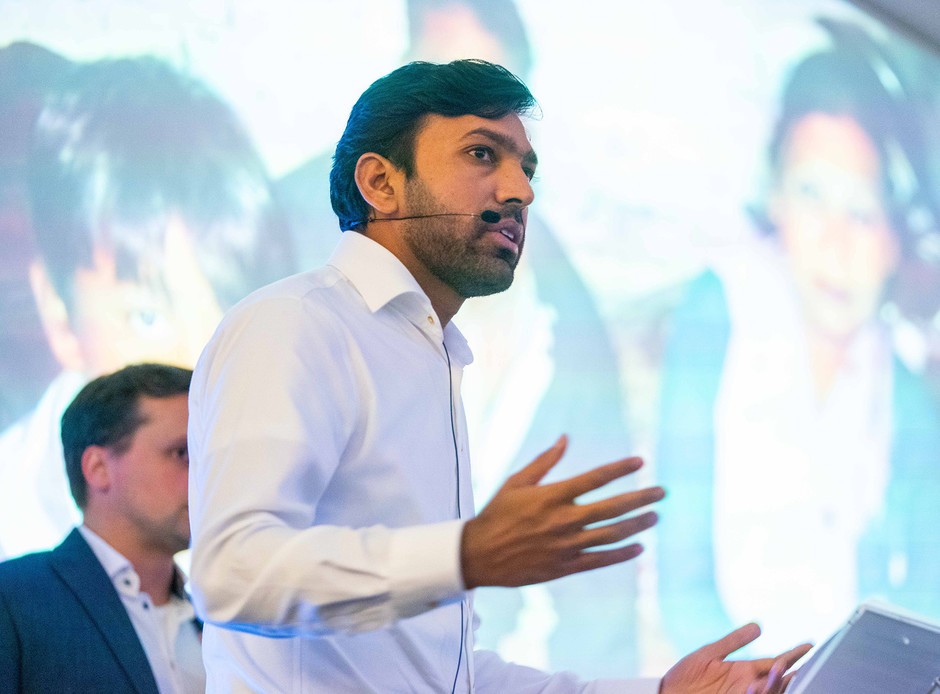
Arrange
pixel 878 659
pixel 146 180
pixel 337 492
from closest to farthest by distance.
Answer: pixel 337 492
pixel 878 659
pixel 146 180

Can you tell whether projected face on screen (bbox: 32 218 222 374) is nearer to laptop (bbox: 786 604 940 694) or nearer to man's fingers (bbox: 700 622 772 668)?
man's fingers (bbox: 700 622 772 668)

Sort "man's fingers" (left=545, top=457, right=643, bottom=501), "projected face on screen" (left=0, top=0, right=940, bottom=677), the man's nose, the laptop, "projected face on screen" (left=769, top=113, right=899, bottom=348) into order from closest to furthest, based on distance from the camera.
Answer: "man's fingers" (left=545, top=457, right=643, bottom=501)
the laptop
the man's nose
"projected face on screen" (left=0, top=0, right=940, bottom=677)
"projected face on screen" (left=769, top=113, right=899, bottom=348)

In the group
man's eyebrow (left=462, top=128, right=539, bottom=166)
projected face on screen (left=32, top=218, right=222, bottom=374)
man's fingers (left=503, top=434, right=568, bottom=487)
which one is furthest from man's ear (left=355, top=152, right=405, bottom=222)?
projected face on screen (left=32, top=218, right=222, bottom=374)

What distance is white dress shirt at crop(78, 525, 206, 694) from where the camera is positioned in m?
1.76

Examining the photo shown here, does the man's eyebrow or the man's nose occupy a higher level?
the man's eyebrow

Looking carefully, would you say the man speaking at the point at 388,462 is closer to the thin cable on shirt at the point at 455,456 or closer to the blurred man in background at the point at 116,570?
the thin cable on shirt at the point at 455,456

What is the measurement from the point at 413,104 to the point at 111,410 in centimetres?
92

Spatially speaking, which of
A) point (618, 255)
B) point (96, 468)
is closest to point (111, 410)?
point (96, 468)

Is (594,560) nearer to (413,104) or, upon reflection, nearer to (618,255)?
(413,104)

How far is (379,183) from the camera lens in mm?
1524

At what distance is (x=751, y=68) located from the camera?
136 inches

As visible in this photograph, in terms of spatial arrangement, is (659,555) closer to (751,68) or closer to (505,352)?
(505,352)

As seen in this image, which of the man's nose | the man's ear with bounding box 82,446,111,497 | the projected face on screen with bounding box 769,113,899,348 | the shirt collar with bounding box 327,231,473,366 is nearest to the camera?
the shirt collar with bounding box 327,231,473,366

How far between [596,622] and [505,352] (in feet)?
2.92
